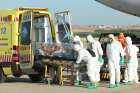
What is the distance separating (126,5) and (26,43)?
7917mm

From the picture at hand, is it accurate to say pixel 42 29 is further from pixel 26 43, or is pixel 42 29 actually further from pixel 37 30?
pixel 26 43

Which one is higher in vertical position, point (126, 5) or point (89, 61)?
point (126, 5)

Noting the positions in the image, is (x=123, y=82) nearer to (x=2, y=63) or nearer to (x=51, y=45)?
(x=51, y=45)

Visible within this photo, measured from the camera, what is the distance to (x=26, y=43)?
15664 millimetres

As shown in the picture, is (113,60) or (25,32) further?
(25,32)

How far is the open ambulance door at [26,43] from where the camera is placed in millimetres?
15508

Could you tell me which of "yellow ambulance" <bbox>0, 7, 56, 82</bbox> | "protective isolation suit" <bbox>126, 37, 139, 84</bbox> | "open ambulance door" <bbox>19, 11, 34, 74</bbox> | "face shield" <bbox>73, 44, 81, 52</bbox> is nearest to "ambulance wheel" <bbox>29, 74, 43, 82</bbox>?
"yellow ambulance" <bbox>0, 7, 56, 82</bbox>

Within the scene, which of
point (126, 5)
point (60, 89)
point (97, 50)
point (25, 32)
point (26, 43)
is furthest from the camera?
point (126, 5)

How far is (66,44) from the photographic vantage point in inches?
615

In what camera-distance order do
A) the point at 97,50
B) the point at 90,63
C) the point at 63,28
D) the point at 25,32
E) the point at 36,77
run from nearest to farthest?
the point at 90,63
the point at 97,50
the point at 25,32
the point at 63,28
the point at 36,77

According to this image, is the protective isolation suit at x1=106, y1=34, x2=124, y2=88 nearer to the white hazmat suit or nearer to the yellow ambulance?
the white hazmat suit

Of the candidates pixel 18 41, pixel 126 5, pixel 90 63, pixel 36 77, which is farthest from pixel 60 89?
→ pixel 126 5

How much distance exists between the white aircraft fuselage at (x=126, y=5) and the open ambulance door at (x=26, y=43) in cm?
739

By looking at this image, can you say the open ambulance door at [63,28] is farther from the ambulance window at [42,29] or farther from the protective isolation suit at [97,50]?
the protective isolation suit at [97,50]
